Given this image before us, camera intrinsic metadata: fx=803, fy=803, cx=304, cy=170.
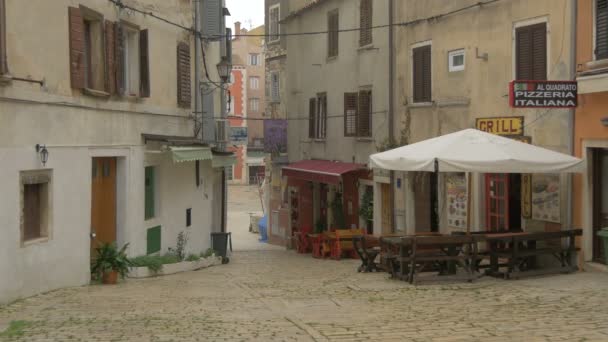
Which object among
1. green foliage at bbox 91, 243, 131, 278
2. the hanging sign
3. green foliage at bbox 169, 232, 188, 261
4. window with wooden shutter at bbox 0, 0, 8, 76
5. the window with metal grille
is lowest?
green foliage at bbox 169, 232, 188, 261

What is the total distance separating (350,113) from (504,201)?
8268 mm

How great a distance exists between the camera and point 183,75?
19.1 meters

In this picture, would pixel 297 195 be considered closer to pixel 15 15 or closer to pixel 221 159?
pixel 221 159

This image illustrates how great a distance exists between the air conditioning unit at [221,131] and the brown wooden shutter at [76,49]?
8.33 m

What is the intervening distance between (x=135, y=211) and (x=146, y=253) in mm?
1178

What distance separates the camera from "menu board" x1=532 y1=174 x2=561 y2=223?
14.8 m

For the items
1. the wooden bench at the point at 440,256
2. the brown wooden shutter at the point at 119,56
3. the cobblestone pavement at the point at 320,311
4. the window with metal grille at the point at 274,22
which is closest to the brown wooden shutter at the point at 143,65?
the brown wooden shutter at the point at 119,56

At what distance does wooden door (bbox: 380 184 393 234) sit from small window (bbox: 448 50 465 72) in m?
4.36

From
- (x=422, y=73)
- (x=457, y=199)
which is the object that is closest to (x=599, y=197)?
(x=457, y=199)

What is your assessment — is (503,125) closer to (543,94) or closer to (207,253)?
(543,94)

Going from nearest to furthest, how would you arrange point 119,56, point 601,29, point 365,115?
1. point 601,29
2. point 119,56
3. point 365,115

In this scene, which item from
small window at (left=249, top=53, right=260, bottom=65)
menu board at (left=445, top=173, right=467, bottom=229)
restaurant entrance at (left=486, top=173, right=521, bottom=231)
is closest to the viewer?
restaurant entrance at (left=486, top=173, right=521, bottom=231)

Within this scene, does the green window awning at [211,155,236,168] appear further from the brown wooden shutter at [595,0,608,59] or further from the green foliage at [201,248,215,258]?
the brown wooden shutter at [595,0,608,59]

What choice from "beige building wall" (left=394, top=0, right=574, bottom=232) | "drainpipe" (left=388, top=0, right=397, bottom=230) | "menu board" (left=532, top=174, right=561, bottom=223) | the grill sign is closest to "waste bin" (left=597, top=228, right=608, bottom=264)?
"beige building wall" (left=394, top=0, right=574, bottom=232)
